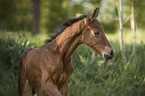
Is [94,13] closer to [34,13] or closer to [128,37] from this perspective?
[128,37]

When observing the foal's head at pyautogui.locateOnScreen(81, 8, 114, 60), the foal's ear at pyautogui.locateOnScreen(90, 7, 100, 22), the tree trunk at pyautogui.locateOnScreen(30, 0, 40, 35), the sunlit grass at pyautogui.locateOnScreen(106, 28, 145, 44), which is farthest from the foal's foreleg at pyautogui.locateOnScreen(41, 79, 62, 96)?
the tree trunk at pyautogui.locateOnScreen(30, 0, 40, 35)

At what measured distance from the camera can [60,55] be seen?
2.71 meters

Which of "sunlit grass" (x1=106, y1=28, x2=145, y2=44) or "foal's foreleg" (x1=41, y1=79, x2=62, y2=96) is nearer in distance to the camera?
"foal's foreleg" (x1=41, y1=79, x2=62, y2=96)

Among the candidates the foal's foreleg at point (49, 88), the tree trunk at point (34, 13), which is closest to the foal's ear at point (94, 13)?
the foal's foreleg at point (49, 88)

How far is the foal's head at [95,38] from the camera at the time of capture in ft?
8.78

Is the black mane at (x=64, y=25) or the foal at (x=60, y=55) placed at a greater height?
the black mane at (x=64, y=25)

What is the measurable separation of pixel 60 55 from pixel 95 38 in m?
0.65

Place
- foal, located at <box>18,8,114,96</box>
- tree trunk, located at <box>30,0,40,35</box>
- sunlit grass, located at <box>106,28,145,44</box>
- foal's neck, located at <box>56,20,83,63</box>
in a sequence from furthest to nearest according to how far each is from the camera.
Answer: tree trunk, located at <box>30,0,40,35</box> < sunlit grass, located at <box>106,28,145,44</box> < foal's neck, located at <box>56,20,83,63</box> < foal, located at <box>18,8,114,96</box>

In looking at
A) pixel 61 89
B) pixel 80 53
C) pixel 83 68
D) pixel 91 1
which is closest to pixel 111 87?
pixel 83 68

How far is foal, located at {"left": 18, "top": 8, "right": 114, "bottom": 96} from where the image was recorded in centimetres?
259

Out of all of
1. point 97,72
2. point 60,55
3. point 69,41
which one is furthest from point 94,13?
point 97,72

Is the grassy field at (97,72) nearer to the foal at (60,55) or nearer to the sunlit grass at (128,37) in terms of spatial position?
the sunlit grass at (128,37)

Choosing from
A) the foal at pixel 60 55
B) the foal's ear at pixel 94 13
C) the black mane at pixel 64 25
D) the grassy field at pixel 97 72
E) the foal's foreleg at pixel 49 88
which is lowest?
the grassy field at pixel 97 72

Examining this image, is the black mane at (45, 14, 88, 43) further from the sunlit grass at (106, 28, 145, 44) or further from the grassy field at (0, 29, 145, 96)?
the sunlit grass at (106, 28, 145, 44)
